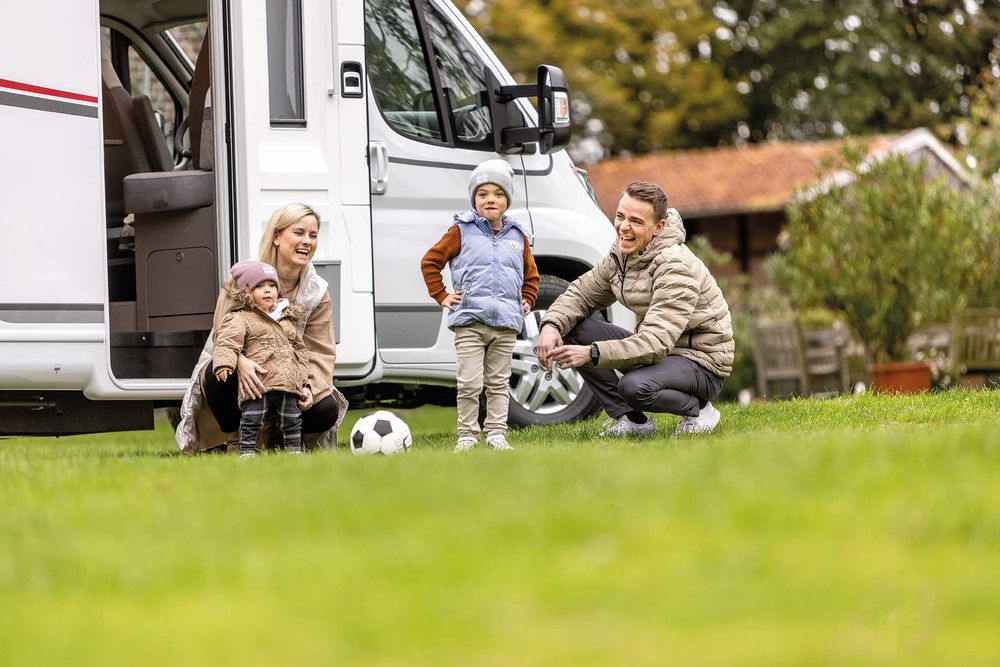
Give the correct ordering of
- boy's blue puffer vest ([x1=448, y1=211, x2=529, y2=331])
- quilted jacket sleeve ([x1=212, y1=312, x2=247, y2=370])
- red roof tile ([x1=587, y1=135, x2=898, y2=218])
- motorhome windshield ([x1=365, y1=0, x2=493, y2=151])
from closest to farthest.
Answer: quilted jacket sleeve ([x1=212, y1=312, x2=247, y2=370]) → boy's blue puffer vest ([x1=448, y1=211, x2=529, y2=331]) → motorhome windshield ([x1=365, y1=0, x2=493, y2=151]) → red roof tile ([x1=587, y1=135, x2=898, y2=218])

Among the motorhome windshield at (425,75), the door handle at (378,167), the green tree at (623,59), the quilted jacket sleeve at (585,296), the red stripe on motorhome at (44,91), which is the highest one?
the green tree at (623,59)

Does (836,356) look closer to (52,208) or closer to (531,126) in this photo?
(531,126)

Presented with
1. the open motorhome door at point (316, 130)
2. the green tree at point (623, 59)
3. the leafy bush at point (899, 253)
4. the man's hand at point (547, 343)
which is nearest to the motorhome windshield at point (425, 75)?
the open motorhome door at point (316, 130)

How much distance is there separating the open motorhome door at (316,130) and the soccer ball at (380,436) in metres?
0.58

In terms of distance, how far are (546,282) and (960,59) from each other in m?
29.7

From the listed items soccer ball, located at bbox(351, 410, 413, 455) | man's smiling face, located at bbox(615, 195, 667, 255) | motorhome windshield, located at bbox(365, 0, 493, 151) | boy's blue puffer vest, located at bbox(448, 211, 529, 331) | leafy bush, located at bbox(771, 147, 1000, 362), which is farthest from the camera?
leafy bush, located at bbox(771, 147, 1000, 362)

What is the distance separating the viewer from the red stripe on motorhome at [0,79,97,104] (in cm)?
682

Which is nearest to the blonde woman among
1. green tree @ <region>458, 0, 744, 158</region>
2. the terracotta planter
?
the terracotta planter

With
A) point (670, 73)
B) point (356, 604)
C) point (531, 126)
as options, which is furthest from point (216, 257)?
point (670, 73)

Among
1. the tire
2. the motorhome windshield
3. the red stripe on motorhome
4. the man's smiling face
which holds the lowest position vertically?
the tire

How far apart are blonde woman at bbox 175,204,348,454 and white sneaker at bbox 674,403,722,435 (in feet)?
5.46

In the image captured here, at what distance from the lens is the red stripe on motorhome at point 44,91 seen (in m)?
6.82

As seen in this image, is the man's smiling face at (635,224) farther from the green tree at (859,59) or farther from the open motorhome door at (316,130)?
the green tree at (859,59)

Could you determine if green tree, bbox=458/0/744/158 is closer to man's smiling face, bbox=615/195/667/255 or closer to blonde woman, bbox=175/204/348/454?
man's smiling face, bbox=615/195/667/255
